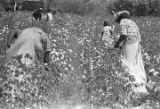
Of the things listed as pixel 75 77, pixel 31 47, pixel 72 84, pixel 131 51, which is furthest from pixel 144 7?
pixel 31 47

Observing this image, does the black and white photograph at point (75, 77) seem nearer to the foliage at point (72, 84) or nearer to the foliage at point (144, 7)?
the foliage at point (72, 84)

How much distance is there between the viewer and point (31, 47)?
27.6 ft

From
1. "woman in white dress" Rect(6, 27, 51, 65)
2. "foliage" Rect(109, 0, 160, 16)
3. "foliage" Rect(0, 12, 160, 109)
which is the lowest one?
"foliage" Rect(0, 12, 160, 109)

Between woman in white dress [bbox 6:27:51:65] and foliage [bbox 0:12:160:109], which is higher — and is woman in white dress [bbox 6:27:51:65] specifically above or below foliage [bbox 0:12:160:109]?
above

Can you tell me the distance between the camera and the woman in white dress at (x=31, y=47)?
831cm

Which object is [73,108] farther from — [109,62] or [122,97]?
[109,62]

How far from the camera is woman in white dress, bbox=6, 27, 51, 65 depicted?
327 inches

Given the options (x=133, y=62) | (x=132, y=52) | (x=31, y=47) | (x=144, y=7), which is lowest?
(x=133, y=62)

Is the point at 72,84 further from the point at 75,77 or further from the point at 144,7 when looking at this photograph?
the point at 144,7

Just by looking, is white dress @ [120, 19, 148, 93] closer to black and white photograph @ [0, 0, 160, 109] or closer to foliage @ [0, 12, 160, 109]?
black and white photograph @ [0, 0, 160, 109]

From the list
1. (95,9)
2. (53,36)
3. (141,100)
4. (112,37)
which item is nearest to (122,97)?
(141,100)

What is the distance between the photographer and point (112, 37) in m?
17.0

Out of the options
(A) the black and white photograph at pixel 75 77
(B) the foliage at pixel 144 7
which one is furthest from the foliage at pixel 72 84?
(B) the foliage at pixel 144 7

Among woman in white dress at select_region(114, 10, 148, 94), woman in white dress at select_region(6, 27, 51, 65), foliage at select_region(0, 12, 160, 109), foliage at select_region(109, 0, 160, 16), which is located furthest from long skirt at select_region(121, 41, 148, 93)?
foliage at select_region(109, 0, 160, 16)
